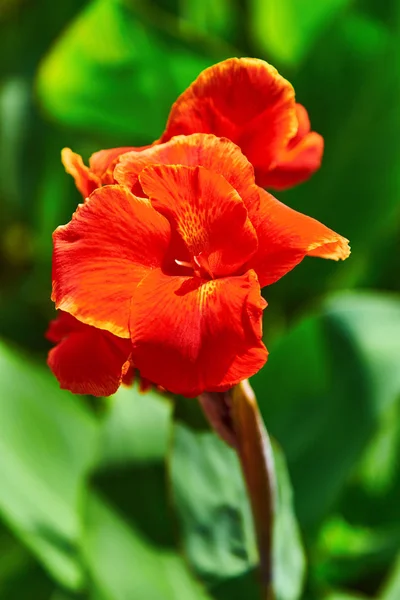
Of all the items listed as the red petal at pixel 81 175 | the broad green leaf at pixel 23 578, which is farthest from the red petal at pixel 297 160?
the broad green leaf at pixel 23 578

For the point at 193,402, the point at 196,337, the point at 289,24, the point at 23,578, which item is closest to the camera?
the point at 196,337

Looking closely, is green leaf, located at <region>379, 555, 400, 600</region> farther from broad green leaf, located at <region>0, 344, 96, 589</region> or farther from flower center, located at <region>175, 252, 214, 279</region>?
flower center, located at <region>175, 252, 214, 279</region>

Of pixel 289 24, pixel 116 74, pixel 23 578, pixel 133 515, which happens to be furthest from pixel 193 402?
pixel 289 24

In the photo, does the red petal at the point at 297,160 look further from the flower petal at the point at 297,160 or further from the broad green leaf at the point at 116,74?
the broad green leaf at the point at 116,74

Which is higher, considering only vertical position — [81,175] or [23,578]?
[81,175]

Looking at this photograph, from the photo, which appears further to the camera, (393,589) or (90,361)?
(393,589)

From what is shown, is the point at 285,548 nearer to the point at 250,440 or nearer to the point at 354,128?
the point at 250,440
